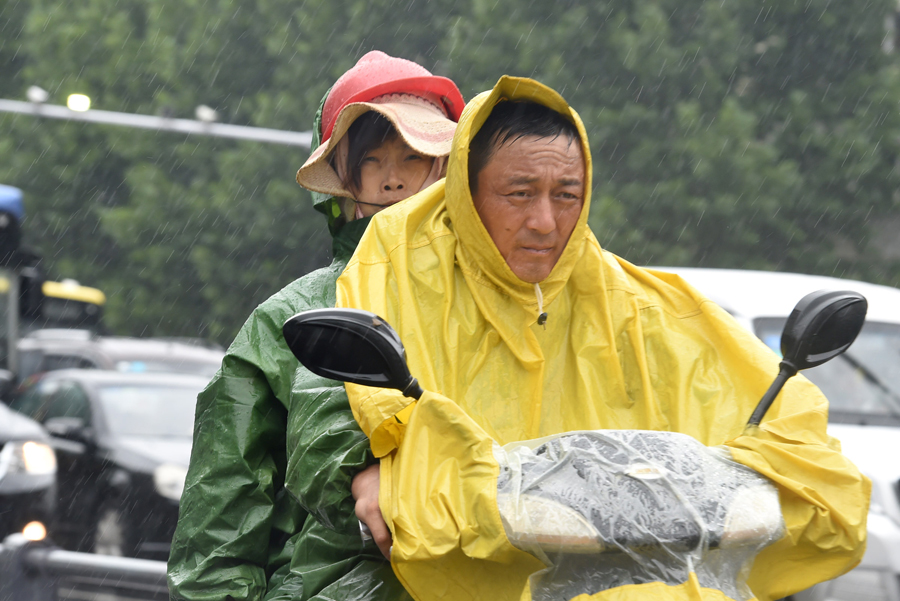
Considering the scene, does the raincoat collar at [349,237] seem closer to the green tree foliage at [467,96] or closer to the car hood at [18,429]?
the car hood at [18,429]

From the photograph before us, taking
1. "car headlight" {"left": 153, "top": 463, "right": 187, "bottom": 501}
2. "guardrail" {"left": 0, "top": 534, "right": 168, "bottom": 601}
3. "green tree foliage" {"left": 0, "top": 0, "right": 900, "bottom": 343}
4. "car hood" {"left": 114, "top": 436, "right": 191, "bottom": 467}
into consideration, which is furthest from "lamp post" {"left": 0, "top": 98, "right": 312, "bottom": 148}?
"guardrail" {"left": 0, "top": 534, "right": 168, "bottom": 601}

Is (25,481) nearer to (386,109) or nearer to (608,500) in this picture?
(386,109)

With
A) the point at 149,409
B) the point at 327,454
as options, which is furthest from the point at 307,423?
the point at 149,409

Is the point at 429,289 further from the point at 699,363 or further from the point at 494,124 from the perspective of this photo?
the point at 699,363

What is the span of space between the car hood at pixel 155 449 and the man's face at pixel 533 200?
7.28 metres

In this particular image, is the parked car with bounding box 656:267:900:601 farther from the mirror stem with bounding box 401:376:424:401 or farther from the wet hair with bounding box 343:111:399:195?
the mirror stem with bounding box 401:376:424:401

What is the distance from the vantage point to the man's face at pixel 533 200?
7.50 feet

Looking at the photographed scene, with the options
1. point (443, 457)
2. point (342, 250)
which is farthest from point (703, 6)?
point (443, 457)

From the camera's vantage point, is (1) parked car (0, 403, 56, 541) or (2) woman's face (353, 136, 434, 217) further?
(1) parked car (0, 403, 56, 541)

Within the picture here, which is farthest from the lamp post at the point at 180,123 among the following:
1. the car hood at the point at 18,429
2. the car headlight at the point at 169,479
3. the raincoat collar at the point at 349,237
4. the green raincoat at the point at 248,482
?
the green raincoat at the point at 248,482

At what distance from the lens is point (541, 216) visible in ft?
7.43

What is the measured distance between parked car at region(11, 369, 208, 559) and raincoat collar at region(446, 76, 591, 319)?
6605mm

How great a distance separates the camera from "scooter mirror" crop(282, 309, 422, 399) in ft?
6.13

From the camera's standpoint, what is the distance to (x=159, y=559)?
341 inches
